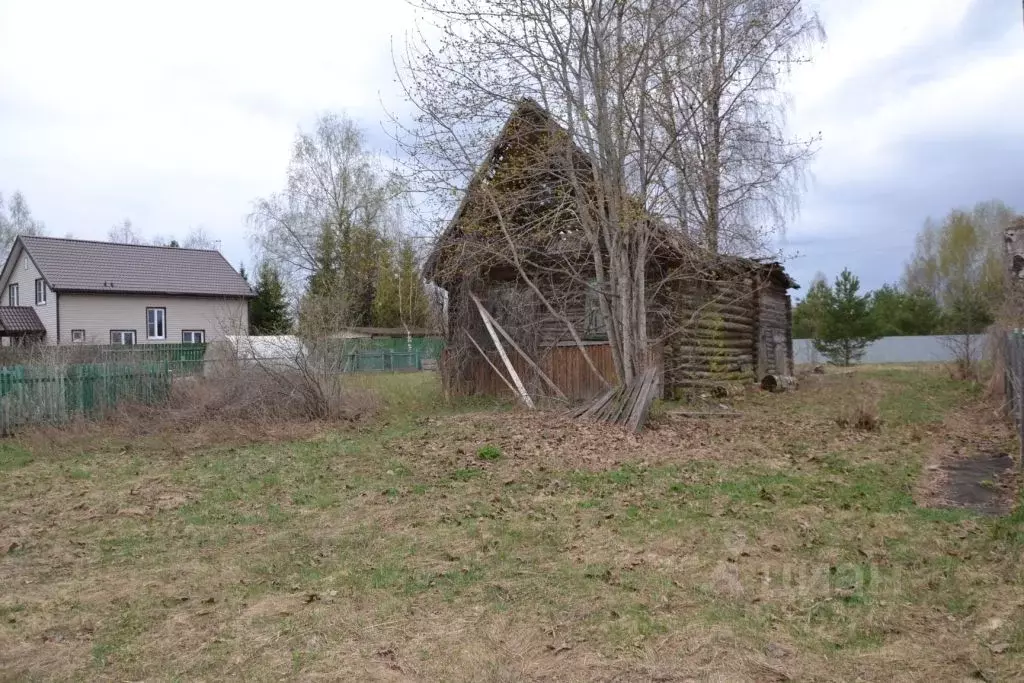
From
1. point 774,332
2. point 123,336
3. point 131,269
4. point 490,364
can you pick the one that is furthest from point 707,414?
point 131,269

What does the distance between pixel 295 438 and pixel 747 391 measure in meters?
13.1

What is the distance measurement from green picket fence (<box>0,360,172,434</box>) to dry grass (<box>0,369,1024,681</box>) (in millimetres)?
3945

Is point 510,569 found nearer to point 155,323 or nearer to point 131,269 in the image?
point 155,323

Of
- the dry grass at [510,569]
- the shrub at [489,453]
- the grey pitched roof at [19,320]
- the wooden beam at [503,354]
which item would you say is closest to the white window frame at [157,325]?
the grey pitched roof at [19,320]

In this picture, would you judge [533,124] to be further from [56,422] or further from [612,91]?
[56,422]

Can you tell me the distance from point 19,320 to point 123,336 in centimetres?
491

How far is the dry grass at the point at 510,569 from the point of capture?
176 inches

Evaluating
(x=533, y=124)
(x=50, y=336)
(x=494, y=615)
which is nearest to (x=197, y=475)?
(x=494, y=615)

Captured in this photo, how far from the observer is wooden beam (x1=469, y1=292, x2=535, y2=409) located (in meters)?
16.4

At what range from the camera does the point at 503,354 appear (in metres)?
17.6

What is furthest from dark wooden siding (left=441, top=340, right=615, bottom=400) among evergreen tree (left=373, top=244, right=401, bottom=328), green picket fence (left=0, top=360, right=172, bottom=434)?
evergreen tree (left=373, top=244, right=401, bottom=328)

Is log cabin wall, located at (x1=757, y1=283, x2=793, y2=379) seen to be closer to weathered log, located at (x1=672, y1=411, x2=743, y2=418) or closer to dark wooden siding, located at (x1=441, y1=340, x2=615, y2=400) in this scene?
dark wooden siding, located at (x1=441, y1=340, x2=615, y2=400)

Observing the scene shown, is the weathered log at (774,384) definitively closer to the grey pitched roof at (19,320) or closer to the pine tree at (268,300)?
the pine tree at (268,300)

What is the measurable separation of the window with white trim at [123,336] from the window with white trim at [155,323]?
2.48ft
